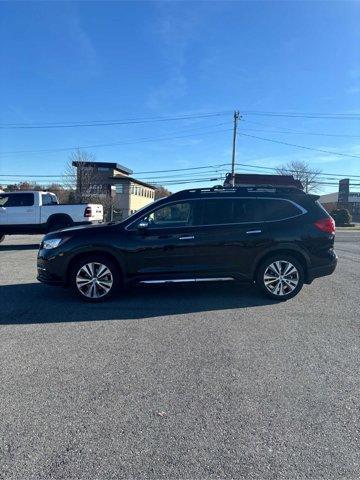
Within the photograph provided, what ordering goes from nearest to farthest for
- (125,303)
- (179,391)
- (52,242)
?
(179,391) → (125,303) → (52,242)

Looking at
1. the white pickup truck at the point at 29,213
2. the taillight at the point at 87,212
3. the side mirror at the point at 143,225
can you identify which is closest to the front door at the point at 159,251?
the side mirror at the point at 143,225

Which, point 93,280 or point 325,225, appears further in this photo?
point 325,225

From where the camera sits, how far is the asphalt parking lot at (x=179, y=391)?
8.99ft

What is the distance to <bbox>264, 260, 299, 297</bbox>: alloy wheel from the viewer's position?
7.02 m

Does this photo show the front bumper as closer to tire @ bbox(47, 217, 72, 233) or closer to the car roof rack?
the car roof rack

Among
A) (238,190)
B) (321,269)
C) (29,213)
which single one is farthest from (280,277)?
(29,213)

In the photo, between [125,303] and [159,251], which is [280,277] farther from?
[125,303]

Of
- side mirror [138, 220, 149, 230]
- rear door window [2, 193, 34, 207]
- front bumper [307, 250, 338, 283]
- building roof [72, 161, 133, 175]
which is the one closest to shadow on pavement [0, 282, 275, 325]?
front bumper [307, 250, 338, 283]

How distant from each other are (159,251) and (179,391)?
3396 mm

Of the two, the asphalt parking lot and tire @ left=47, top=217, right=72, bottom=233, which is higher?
tire @ left=47, top=217, right=72, bottom=233

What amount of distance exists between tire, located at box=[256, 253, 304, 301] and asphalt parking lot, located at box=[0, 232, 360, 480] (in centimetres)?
32

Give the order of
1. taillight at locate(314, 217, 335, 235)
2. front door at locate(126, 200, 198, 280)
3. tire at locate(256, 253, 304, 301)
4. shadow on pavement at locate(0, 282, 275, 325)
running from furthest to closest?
taillight at locate(314, 217, 335, 235), tire at locate(256, 253, 304, 301), front door at locate(126, 200, 198, 280), shadow on pavement at locate(0, 282, 275, 325)

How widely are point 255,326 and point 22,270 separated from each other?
694cm

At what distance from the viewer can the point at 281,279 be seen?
23.0ft
